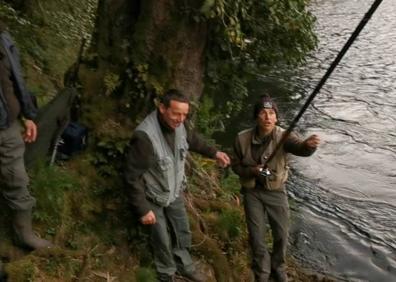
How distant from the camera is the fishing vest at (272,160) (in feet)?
18.6

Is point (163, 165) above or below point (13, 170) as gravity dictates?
above

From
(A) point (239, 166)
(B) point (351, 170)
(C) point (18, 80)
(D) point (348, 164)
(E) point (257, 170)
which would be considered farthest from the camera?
(D) point (348, 164)

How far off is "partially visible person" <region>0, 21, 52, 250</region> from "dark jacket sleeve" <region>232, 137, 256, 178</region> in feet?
6.93

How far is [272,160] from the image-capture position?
5668mm

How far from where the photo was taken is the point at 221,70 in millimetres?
7055

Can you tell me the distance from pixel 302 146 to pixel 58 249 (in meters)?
2.52

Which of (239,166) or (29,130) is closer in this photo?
(29,130)

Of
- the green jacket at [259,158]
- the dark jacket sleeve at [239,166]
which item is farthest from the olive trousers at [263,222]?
the dark jacket sleeve at [239,166]

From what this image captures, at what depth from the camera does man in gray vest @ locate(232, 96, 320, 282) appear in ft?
18.2

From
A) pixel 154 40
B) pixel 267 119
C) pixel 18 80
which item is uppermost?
pixel 154 40

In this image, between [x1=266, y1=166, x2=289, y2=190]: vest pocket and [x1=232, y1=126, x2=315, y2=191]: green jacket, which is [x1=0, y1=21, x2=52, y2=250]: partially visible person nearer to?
[x1=232, y1=126, x2=315, y2=191]: green jacket

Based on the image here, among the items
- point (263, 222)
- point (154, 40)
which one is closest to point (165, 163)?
point (263, 222)

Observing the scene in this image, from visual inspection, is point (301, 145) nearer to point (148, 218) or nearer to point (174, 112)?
point (174, 112)

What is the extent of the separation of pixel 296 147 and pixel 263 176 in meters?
0.47
